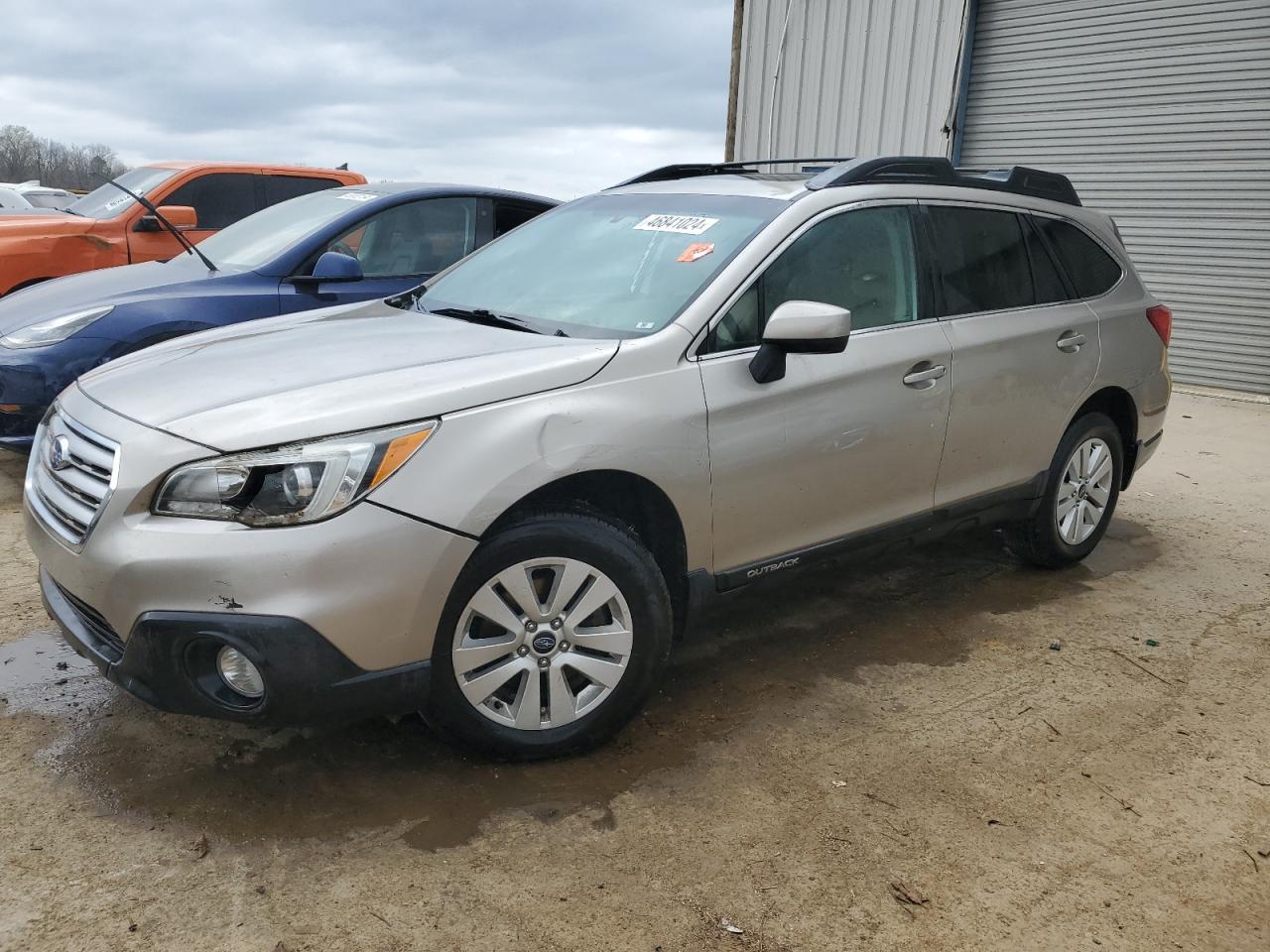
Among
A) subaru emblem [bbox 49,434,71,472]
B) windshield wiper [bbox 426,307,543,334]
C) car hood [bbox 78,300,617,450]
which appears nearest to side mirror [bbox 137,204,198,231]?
car hood [bbox 78,300,617,450]

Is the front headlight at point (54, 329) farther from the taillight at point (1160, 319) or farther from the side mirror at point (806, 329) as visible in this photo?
the taillight at point (1160, 319)

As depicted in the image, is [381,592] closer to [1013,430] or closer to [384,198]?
[1013,430]

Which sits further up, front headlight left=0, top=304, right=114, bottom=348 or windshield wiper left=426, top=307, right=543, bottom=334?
windshield wiper left=426, top=307, right=543, bottom=334

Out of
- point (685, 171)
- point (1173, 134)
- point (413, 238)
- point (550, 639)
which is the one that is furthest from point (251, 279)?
point (1173, 134)

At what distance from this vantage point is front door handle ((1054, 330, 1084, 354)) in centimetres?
436

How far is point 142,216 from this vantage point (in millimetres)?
8109

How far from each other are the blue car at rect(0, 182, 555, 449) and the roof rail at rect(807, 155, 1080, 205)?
8.36 feet

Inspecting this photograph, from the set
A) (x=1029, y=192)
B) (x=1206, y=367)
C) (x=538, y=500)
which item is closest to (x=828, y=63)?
(x=1206, y=367)

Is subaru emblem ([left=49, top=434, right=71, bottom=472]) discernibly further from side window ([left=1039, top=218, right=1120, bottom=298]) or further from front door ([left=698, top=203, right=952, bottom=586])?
side window ([left=1039, top=218, right=1120, bottom=298])

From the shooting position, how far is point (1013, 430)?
4.20 metres

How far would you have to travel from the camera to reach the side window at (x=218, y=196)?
8.98 meters

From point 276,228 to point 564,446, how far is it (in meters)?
4.17

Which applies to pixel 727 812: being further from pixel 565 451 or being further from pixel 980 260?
pixel 980 260

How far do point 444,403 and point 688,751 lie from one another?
1242mm
